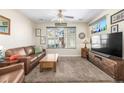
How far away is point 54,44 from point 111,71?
17.8 feet

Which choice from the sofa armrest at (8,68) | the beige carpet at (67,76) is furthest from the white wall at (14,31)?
the sofa armrest at (8,68)

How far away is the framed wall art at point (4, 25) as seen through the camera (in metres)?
4.14

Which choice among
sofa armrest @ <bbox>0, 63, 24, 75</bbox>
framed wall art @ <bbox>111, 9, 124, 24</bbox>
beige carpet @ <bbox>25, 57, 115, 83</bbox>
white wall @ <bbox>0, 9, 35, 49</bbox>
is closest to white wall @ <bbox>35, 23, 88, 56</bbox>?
white wall @ <bbox>0, 9, 35, 49</bbox>

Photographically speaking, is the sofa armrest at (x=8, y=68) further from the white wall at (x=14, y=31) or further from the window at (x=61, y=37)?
the window at (x=61, y=37)

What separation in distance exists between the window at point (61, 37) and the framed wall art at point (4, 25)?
416 cm

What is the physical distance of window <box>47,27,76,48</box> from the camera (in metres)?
8.57

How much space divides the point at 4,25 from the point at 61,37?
4743mm

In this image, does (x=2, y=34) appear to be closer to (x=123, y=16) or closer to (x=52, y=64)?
(x=52, y=64)

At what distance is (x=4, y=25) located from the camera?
4.31m

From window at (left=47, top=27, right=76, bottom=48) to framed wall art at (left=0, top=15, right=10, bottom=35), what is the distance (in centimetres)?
416

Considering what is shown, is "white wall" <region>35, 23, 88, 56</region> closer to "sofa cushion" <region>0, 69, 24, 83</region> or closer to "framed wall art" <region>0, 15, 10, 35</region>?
"framed wall art" <region>0, 15, 10, 35</region>

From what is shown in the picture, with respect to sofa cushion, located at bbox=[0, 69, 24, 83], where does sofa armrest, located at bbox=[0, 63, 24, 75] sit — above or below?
above

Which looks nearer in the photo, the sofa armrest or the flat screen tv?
the sofa armrest
